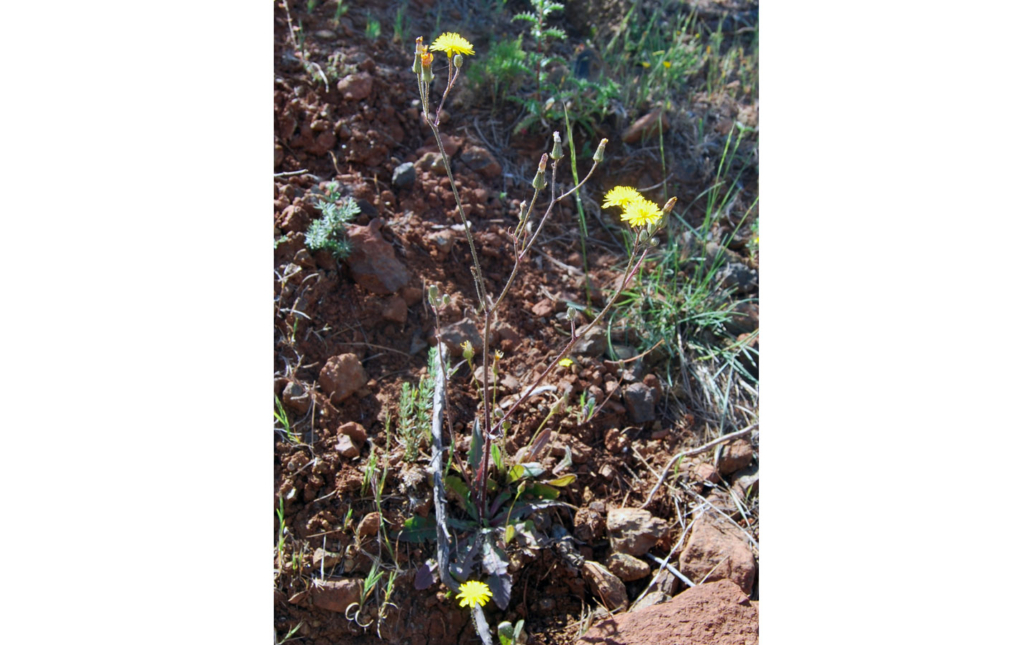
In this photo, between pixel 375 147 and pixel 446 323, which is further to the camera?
pixel 375 147

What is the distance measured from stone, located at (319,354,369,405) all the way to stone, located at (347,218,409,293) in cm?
28

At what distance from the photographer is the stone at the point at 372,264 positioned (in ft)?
7.05

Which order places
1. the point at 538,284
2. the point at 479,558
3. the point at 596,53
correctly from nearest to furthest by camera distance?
the point at 479,558 < the point at 538,284 < the point at 596,53

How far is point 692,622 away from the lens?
1541 mm

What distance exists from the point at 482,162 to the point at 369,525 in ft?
4.64

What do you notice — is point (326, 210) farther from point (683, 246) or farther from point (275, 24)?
point (683, 246)

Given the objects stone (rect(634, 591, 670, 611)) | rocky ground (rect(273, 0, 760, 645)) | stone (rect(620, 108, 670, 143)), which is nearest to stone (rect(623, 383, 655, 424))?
rocky ground (rect(273, 0, 760, 645))

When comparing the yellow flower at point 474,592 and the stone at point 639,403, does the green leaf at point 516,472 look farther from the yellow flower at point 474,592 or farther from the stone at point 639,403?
the stone at point 639,403

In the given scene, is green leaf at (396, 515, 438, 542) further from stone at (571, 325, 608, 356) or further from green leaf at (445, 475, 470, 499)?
stone at (571, 325, 608, 356)

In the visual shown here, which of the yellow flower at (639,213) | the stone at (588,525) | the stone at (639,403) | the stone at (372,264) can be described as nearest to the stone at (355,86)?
the stone at (372,264)

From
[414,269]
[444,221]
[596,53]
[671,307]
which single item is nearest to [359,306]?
[414,269]

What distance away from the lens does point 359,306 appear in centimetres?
214

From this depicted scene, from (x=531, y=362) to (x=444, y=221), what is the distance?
2.00 ft

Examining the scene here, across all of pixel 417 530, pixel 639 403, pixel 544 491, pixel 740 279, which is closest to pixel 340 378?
pixel 417 530
